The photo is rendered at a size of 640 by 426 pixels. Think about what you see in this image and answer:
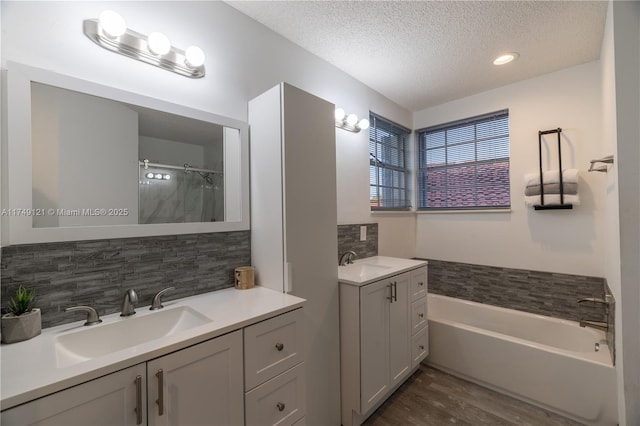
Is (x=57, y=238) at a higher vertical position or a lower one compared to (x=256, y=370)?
higher

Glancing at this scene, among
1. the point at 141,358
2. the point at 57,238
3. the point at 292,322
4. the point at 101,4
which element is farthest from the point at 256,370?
the point at 101,4

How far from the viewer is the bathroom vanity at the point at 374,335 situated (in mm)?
1682

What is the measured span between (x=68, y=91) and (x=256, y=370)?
1388 millimetres

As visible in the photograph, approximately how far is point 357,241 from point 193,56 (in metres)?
1.82

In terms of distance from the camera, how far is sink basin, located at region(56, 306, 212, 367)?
959 mm

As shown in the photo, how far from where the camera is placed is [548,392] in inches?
74.8

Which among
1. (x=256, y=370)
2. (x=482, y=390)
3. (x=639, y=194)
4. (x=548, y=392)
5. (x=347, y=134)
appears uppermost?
(x=347, y=134)

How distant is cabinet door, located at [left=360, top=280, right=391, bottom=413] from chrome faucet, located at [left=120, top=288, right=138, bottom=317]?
120 centimetres

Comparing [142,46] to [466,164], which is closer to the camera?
[142,46]

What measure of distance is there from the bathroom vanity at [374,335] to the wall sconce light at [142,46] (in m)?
1.53

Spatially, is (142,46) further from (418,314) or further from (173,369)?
(418,314)

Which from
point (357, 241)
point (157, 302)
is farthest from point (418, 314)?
point (157, 302)

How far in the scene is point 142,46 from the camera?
126 cm

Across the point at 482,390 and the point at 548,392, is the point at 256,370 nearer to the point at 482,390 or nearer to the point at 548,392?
the point at 482,390
